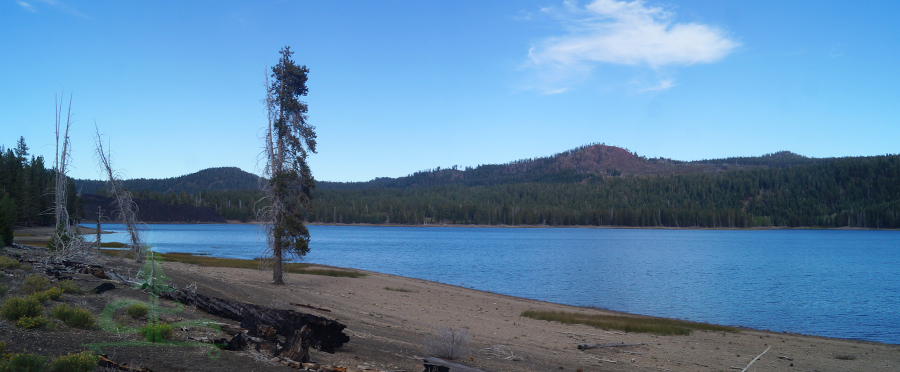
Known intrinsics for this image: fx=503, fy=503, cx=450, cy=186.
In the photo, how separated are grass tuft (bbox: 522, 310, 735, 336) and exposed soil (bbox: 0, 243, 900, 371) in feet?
2.61

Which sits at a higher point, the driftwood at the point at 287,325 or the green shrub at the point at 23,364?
the green shrub at the point at 23,364

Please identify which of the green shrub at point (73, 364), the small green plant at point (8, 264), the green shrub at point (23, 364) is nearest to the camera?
the green shrub at point (23, 364)

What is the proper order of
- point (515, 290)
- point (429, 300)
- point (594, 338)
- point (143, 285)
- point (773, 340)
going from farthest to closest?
point (515, 290) < point (429, 300) < point (773, 340) < point (594, 338) < point (143, 285)

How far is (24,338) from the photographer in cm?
842

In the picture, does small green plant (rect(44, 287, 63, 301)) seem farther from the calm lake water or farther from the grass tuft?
the grass tuft

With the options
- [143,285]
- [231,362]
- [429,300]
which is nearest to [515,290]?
[429,300]

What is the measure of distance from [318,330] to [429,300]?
638 inches

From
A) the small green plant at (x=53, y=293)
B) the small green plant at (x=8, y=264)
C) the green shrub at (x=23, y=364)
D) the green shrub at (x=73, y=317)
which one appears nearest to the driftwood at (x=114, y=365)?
the green shrub at (x=23, y=364)

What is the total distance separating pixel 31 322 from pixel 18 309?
673 mm

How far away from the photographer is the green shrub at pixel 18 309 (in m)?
9.19

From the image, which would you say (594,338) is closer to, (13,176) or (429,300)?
(429,300)

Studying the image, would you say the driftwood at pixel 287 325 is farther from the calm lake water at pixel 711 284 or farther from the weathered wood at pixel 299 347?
the calm lake water at pixel 711 284

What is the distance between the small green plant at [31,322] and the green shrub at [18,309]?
0.90ft

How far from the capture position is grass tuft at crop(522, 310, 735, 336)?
785 inches
